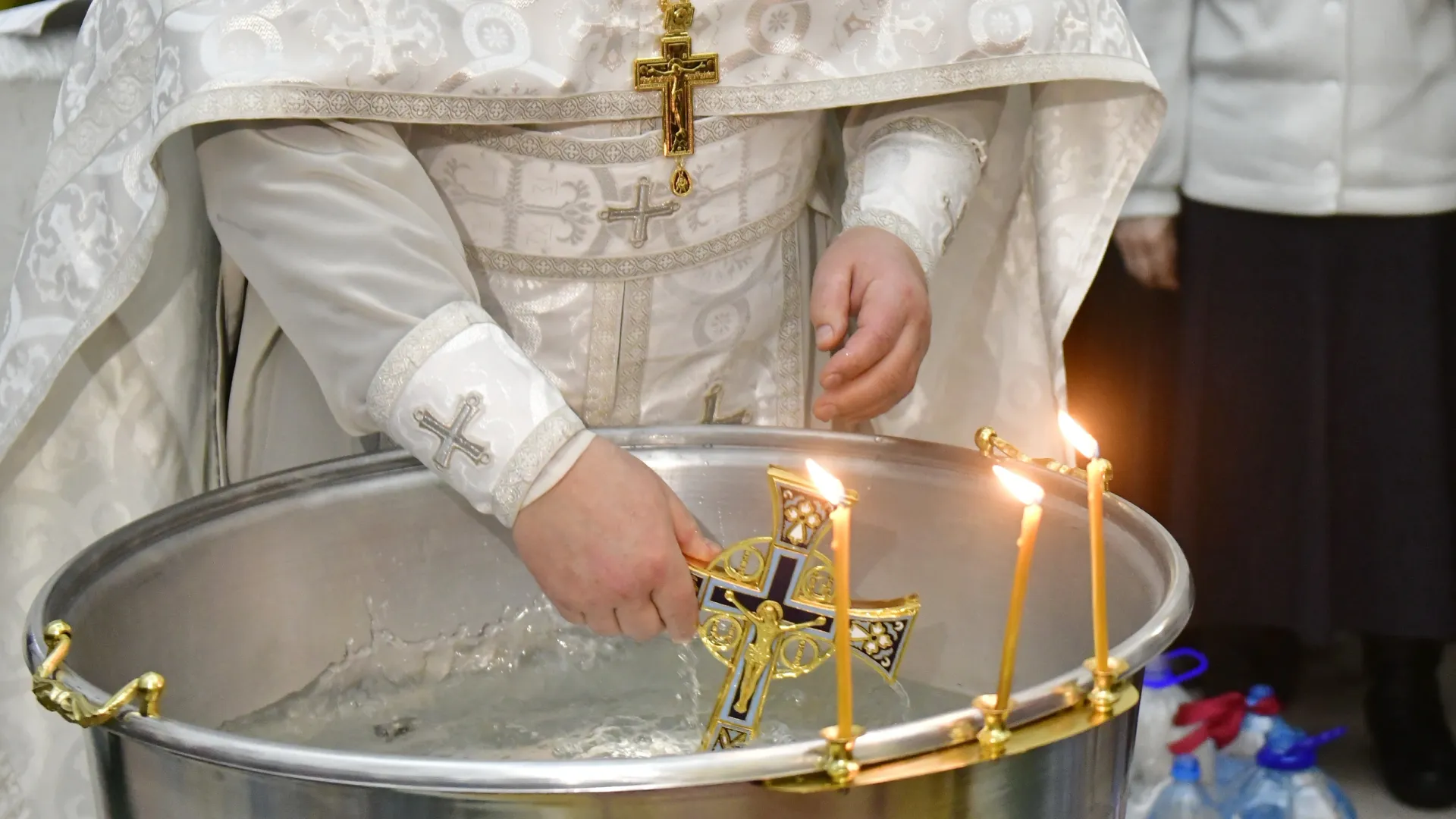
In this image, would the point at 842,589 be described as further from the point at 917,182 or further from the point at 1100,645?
the point at 917,182

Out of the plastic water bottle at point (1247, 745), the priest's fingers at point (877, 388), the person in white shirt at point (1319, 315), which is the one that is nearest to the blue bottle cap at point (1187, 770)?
the plastic water bottle at point (1247, 745)

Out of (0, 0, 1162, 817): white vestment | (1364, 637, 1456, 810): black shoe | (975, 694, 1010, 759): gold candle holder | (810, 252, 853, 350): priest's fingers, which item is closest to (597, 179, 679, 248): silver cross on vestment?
(0, 0, 1162, 817): white vestment

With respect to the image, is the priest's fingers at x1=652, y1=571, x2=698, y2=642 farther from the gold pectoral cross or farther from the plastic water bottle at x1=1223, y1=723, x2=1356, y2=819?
the plastic water bottle at x1=1223, y1=723, x2=1356, y2=819

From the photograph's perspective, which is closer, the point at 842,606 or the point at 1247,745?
the point at 842,606

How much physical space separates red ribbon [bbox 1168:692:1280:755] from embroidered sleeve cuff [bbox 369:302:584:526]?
1.08 metres

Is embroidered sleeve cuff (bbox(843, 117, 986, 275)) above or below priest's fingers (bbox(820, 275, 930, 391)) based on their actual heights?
above

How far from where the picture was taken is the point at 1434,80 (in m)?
1.71

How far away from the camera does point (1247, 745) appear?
170cm

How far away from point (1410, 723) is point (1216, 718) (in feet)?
1.49


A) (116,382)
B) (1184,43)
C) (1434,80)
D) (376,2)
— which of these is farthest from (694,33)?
(1434,80)

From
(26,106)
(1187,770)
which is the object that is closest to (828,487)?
(26,106)

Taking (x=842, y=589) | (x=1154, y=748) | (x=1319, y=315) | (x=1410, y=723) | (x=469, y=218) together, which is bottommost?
(x=1410, y=723)

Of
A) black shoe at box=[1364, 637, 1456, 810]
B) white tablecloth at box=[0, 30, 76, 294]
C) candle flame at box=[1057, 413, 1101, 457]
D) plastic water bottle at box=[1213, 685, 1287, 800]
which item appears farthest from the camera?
black shoe at box=[1364, 637, 1456, 810]

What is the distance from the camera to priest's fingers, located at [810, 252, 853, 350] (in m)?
0.93
